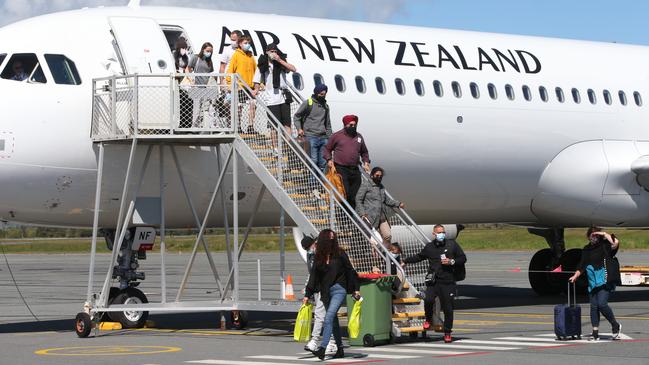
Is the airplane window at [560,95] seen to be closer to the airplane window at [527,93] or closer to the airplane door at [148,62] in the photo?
the airplane window at [527,93]

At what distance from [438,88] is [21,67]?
871cm

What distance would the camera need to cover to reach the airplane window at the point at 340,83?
75.9 feet

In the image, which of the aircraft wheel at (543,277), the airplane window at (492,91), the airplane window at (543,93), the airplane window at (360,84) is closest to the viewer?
the airplane window at (360,84)

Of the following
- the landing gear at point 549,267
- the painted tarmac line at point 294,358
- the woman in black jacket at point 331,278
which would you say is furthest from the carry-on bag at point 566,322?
the landing gear at point 549,267

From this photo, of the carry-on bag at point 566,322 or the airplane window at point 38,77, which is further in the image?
the airplane window at point 38,77

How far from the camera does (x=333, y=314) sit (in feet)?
54.3

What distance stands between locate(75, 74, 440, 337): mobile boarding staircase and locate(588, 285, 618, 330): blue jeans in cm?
282

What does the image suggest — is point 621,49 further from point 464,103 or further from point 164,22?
point 164,22

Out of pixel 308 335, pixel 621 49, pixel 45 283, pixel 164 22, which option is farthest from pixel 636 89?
pixel 45 283

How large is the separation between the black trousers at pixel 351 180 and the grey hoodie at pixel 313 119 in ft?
2.75

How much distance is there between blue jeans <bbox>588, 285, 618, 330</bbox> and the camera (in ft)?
61.6

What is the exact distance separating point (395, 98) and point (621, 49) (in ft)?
27.7

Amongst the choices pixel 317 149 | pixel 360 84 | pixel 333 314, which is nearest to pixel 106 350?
pixel 333 314

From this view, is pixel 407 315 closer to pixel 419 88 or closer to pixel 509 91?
pixel 419 88
